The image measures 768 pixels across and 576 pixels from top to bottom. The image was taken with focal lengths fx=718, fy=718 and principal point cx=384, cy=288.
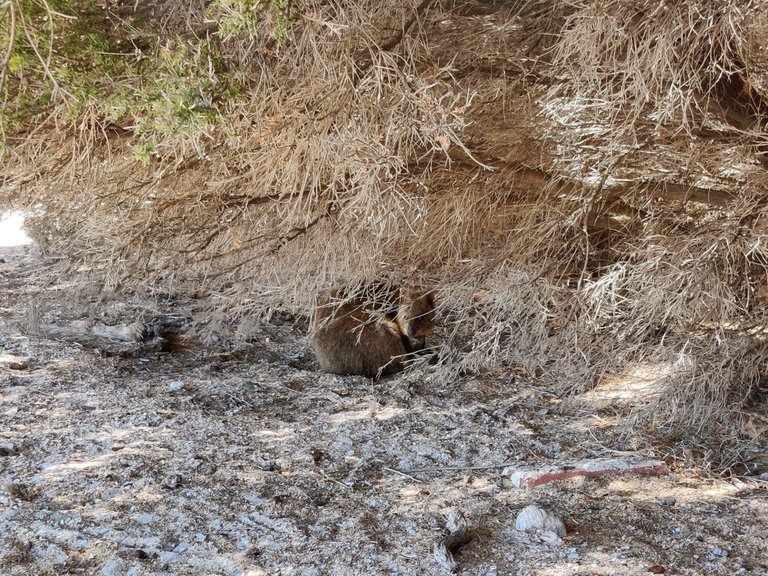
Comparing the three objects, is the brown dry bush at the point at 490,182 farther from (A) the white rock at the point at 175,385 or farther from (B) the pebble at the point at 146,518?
(B) the pebble at the point at 146,518

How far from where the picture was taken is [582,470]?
15.3 feet

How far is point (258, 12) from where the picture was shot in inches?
126

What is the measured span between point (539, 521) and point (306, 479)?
151 centimetres

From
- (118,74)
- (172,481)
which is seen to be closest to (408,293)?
(172,481)

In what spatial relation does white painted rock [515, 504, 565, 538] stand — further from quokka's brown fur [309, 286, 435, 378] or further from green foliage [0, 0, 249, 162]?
green foliage [0, 0, 249, 162]

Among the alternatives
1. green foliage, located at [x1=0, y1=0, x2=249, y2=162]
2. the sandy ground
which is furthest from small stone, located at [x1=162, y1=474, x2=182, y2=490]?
green foliage, located at [x1=0, y1=0, x2=249, y2=162]

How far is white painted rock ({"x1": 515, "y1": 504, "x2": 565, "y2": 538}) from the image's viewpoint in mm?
3939

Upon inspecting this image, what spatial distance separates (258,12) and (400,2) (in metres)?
1.34

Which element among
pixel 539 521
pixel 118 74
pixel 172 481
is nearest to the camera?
pixel 118 74

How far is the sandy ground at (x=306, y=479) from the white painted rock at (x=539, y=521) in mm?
61

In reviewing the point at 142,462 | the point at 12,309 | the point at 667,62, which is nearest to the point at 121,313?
the point at 12,309

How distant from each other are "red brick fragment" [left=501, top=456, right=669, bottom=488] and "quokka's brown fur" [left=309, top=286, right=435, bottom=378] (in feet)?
6.38

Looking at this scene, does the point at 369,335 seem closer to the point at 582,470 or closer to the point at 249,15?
the point at 582,470

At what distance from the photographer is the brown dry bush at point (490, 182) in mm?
3961
